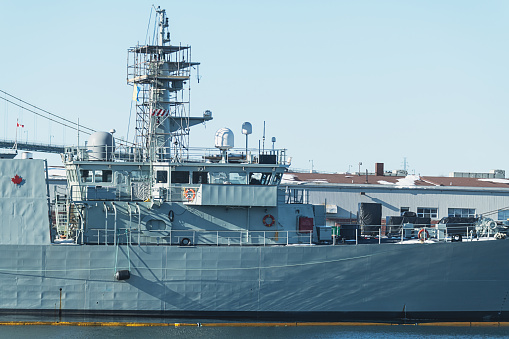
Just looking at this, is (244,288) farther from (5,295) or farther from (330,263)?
(5,295)

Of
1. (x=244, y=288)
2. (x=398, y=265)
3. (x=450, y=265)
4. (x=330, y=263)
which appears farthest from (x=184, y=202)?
(x=450, y=265)

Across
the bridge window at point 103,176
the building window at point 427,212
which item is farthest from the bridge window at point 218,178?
the building window at point 427,212

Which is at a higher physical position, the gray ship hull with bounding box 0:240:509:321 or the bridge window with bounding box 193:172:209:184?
the bridge window with bounding box 193:172:209:184

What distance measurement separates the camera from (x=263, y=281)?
994 inches

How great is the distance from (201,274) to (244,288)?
1687 millimetres

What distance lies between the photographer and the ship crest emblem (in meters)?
25.2

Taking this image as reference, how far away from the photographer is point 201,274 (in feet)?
82.2

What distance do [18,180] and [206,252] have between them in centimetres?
750

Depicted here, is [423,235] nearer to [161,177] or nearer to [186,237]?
[186,237]

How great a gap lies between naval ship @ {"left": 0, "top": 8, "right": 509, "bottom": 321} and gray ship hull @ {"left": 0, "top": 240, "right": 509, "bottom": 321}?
0.13 feet

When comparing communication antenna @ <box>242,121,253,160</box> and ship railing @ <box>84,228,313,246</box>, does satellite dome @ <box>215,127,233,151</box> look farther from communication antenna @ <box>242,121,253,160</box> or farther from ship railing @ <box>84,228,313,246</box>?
ship railing @ <box>84,228,313,246</box>

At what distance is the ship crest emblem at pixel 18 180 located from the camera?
25.2 metres

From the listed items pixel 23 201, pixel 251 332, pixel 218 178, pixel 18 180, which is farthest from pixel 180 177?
pixel 251 332

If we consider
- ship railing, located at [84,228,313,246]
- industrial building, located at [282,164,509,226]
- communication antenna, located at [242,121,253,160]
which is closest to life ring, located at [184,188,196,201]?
ship railing, located at [84,228,313,246]
